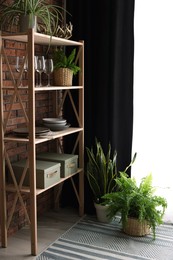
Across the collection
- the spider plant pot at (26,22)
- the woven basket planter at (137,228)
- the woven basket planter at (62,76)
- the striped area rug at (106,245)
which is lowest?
the striped area rug at (106,245)

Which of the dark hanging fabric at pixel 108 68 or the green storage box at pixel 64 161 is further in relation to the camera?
the dark hanging fabric at pixel 108 68

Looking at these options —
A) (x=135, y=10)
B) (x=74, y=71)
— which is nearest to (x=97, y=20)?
(x=135, y=10)

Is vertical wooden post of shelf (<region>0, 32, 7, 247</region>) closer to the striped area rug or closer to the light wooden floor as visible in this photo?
the light wooden floor

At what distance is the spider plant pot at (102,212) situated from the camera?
122 inches

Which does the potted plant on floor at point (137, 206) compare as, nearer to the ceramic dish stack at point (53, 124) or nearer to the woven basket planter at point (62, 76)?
the ceramic dish stack at point (53, 124)

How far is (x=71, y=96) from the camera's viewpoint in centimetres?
328

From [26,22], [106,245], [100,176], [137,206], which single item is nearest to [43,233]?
[106,245]

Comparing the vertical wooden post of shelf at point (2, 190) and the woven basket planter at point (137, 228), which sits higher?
the vertical wooden post of shelf at point (2, 190)

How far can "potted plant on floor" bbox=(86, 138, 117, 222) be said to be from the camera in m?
3.07

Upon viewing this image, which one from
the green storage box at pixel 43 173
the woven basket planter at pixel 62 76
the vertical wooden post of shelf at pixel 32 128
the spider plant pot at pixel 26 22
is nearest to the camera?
the vertical wooden post of shelf at pixel 32 128

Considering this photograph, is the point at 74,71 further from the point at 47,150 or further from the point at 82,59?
the point at 47,150

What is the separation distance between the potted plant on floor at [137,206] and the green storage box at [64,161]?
1.26ft

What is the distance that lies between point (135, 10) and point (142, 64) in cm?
48

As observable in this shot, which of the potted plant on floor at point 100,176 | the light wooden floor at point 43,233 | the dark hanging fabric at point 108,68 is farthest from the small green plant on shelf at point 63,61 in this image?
the light wooden floor at point 43,233
